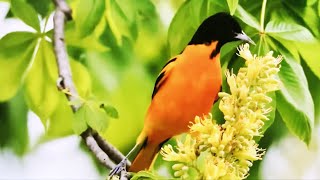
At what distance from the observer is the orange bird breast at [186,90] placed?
81 centimetres

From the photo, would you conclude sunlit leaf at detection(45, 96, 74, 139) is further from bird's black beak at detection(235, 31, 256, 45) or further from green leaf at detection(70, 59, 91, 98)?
bird's black beak at detection(235, 31, 256, 45)

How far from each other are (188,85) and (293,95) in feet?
0.46

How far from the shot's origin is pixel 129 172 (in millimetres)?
796

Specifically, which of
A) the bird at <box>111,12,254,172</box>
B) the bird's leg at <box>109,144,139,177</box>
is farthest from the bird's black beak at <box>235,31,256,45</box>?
the bird's leg at <box>109,144,139,177</box>

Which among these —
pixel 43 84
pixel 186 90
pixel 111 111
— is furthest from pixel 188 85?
pixel 43 84

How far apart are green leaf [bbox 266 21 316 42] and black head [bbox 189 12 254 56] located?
1.4 inches

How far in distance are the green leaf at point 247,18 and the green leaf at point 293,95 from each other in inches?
2.0

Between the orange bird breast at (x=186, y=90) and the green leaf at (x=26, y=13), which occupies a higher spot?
the green leaf at (x=26, y=13)

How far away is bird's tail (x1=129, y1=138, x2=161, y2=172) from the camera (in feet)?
2.65

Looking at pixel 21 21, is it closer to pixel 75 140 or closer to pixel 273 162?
pixel 75 140

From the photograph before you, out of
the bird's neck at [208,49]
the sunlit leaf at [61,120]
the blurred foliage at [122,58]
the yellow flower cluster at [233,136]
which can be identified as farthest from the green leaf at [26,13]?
the yellow flower cluster at [233,136]

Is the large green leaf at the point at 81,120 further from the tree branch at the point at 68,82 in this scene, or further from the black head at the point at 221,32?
the black head at the point at 221,32

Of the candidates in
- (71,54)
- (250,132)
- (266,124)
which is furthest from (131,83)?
(250,132)

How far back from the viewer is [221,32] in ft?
2.72
